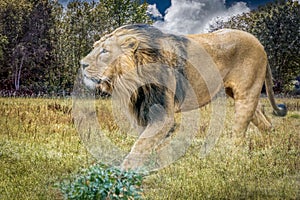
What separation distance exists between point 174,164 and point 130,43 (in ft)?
3.44

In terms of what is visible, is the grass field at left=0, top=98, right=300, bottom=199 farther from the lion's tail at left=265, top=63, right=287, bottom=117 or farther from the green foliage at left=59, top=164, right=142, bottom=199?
the green foliage at left=59, top=164, right=142, bottom=199

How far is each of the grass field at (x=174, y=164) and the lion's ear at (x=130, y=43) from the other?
0.92 metres

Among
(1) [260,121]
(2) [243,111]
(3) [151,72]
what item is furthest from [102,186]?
(1) [260,121]

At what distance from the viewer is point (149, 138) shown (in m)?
2.81

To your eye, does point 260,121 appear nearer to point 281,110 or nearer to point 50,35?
point 281,110

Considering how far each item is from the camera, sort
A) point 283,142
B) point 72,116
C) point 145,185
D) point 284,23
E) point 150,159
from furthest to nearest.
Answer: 1. point 284,23
2. point 72,116
3. point 283,142
4. point 150,159
5. point 145,185

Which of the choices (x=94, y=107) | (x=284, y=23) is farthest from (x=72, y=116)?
(x=284, y=23)

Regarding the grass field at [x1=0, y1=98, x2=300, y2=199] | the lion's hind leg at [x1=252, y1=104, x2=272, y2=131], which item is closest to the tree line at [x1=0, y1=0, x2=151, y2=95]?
the grass field at [x1=0, y1=98, x2=300, y2=199]

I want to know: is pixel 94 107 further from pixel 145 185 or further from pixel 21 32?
pixel 145 185

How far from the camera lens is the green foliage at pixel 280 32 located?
867 centimetres

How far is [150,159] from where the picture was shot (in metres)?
3.05

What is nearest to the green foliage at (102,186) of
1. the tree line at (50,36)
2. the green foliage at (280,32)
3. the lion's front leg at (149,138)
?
the lion's front leg at (149,138)

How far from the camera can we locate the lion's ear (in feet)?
9.59

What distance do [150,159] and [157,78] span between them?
1.96ft
